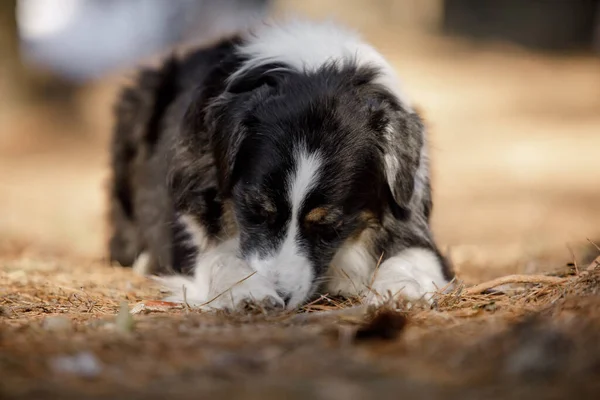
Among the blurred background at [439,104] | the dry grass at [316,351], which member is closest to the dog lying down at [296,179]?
the dry grass at [316,351]

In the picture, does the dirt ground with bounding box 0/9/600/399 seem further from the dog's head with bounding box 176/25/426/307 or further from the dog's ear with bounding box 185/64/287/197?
the dog's ear with bounding box 185/64/287/197

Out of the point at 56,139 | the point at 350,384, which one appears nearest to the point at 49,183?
the point at 56,139

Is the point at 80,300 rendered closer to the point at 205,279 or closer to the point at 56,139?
the point at 205,279

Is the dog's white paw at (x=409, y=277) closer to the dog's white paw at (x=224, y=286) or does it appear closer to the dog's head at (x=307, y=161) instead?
the dog's head at (x=307, y=161)

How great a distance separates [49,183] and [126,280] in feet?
20.2

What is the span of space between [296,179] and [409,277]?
0.82 metres

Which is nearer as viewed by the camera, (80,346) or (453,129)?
(80,346)

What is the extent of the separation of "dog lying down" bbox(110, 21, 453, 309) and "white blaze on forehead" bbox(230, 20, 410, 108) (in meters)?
0.01

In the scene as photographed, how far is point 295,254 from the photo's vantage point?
3.47 m

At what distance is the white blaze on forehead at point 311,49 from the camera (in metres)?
4.04

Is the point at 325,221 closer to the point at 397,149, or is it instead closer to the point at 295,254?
the point at 295,254

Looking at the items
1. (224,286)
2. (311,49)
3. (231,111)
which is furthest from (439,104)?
(224,286)

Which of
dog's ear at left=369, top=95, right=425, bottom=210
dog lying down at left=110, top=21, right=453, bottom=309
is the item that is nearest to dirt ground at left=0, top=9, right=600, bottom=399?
dog lying down at left=110, top=21, right=453, bottom=309

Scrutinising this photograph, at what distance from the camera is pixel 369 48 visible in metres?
4.38
